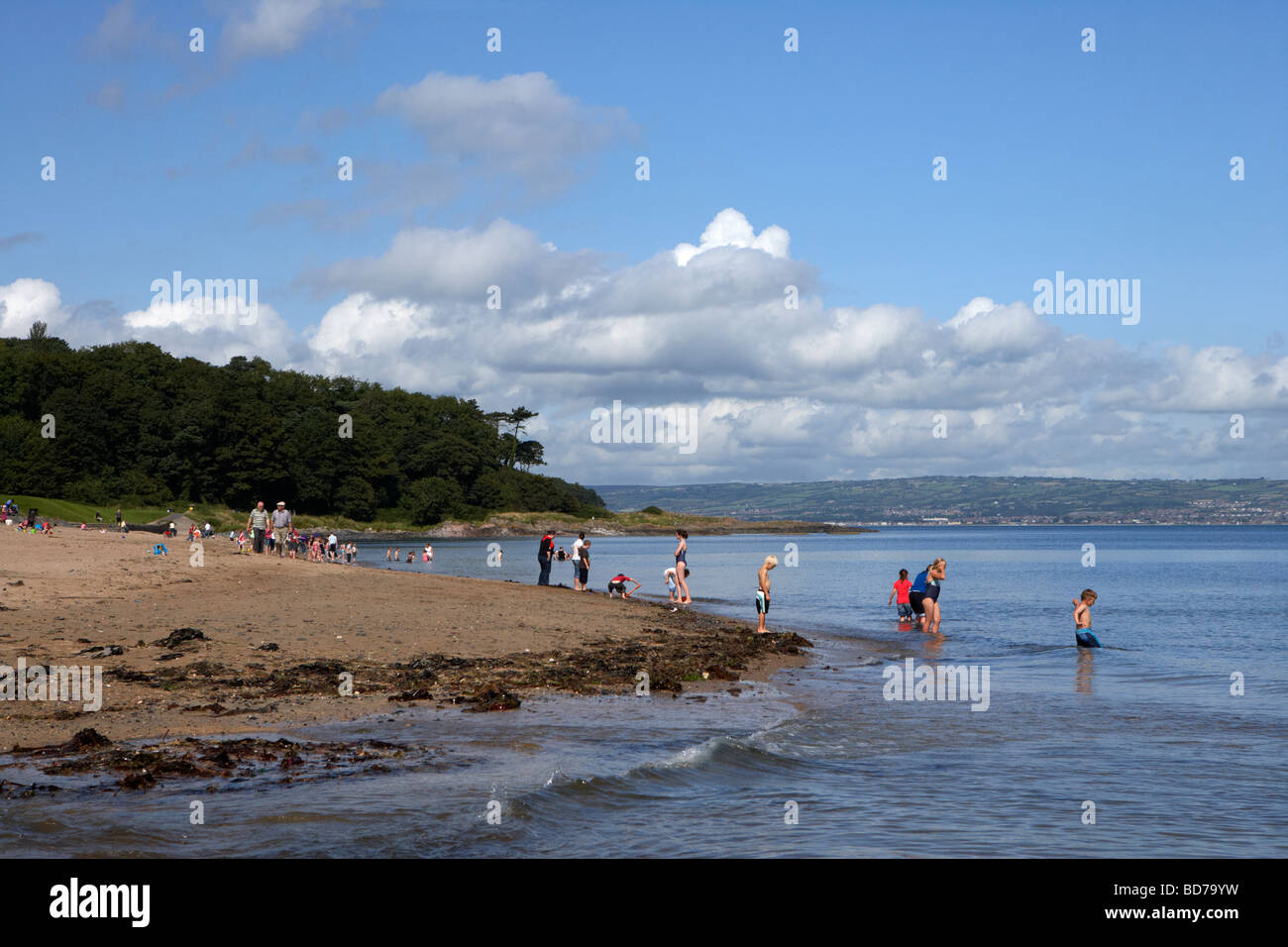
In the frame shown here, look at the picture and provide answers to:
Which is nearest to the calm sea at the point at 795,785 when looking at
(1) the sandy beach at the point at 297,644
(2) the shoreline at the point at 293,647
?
(2) the shoreline at the point at 293,647

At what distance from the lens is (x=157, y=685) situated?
13.5 metres

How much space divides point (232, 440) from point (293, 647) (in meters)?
112

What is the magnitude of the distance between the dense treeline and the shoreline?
285 ft

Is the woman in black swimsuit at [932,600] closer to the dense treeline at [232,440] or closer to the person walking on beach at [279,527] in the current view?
the person walking on beach at [279,527]

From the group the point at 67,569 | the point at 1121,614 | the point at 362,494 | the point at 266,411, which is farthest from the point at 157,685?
→ the point at 362,494

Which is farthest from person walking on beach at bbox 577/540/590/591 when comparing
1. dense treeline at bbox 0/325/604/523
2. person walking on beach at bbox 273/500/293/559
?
dense treeline at bbox 0/325/604/523

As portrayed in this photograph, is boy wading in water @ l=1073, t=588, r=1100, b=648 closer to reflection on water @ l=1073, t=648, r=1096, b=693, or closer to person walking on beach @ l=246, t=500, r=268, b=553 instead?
reflection on water @ l=1073, t=648, r=1096, b=693

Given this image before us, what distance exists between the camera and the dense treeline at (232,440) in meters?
109

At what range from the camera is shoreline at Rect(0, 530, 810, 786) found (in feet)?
40.7

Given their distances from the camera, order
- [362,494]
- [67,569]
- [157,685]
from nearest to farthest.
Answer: [157,685] < [67,569] < [362,494]

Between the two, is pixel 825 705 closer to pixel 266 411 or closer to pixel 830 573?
pixel 830 573

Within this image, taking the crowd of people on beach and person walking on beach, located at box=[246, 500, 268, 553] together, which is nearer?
the crowd of people on beach

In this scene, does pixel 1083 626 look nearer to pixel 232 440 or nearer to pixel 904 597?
pixel 904 597
